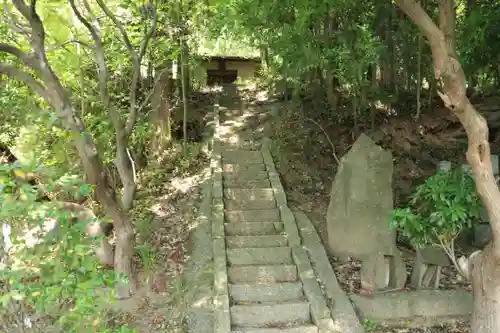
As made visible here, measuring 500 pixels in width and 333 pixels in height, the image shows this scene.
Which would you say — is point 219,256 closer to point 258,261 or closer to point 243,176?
point 258,261

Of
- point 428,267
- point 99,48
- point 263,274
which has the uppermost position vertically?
point 99,48

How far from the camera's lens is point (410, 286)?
6.36 m

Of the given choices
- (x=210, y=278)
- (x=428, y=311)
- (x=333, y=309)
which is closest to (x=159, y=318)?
(x=210, y=278)

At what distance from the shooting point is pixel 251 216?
7.64 metres

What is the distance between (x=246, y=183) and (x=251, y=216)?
3.53 feet

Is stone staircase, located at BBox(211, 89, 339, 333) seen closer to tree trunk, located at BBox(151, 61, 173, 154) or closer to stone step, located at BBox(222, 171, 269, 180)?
stone step, located at BBox(222, 171, 269, 180)

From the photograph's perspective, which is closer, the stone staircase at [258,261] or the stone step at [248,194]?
the stone staircase at [258,261]

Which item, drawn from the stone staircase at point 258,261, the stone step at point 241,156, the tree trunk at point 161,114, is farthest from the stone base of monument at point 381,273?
the tree trunk at point 161,114

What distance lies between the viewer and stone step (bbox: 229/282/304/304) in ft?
20.0

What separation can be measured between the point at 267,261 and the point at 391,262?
186 centimetres

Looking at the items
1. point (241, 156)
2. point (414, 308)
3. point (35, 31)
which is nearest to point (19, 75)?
point (35, 31)

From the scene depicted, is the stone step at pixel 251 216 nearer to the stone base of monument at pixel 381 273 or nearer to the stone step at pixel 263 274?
the stone step at pixel 263 274

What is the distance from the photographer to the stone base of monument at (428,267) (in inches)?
241

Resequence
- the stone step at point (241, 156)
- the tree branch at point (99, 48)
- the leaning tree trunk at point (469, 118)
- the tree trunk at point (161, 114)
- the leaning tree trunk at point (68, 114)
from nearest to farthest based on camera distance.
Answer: the leaning tree trunk at point (469, 118)
the leaning tree trunk at point (68, 114)
the tree branch at point (99, 48)
the stone step at point (241, 156)
the tree trunk at point (161, 114)
